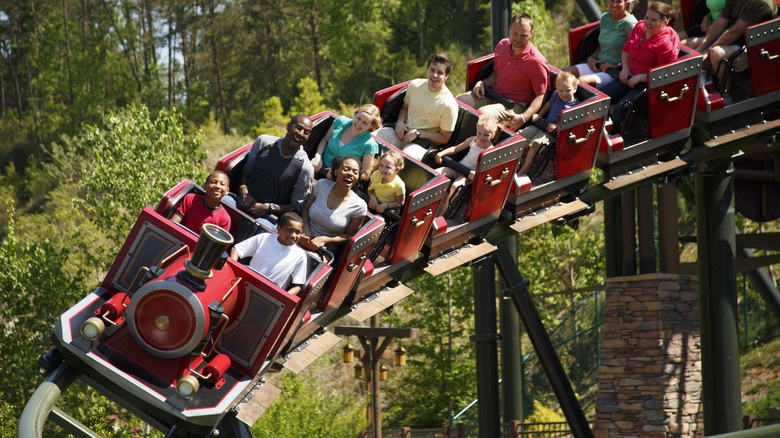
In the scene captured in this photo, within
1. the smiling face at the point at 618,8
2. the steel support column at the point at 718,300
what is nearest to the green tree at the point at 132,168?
the smiling face at the point at 618,8

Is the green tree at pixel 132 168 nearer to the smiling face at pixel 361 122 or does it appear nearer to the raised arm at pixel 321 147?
the raised arm at pixel 321 147

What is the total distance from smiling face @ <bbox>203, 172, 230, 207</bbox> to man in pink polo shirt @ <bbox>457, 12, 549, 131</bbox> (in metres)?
2.15

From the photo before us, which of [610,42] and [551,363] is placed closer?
[610,42]

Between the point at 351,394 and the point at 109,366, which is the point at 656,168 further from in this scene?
the point at 351,394

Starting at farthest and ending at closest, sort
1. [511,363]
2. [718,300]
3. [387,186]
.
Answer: [511,363] < [718,300] < [387,186]

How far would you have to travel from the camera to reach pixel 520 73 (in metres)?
6.50

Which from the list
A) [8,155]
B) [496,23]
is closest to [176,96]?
[8,155]

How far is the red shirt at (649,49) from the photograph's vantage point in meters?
6.13

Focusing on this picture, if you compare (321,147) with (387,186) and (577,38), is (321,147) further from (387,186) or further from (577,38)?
(577,38)

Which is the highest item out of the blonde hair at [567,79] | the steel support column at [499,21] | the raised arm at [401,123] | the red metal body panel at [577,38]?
the steel support column at [499,21]

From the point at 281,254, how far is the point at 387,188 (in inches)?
40.8

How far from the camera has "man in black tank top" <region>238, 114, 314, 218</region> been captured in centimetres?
527

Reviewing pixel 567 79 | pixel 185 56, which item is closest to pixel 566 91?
pixel 567 79

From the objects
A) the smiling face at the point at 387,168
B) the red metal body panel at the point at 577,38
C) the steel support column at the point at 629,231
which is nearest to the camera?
the smiling face at the point at 387,168
